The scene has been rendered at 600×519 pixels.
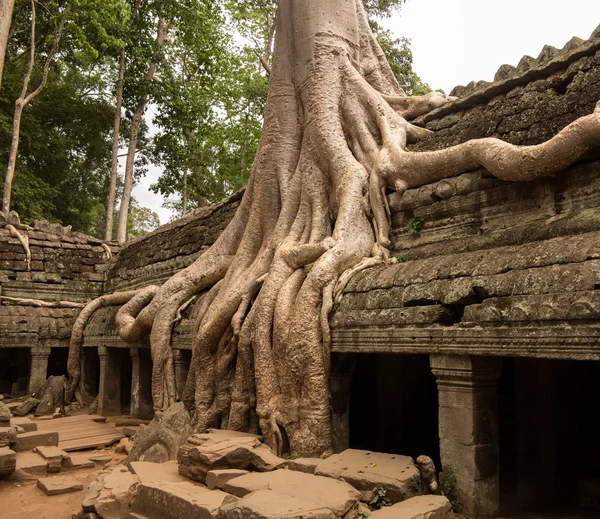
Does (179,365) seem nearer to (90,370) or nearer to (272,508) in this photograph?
(90,370)

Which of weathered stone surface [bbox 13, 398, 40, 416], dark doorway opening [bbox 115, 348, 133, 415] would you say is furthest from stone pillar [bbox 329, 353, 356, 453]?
weathered stone surface [bbox 13, 398, 40, 416]

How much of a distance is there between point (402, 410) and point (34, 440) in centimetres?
441

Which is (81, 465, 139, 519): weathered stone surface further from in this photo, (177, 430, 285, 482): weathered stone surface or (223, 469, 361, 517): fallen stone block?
(223, 469, 361, 517): fallen stone block

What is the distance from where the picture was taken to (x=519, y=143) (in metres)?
5.42

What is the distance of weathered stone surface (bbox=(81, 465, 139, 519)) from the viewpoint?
4.53m

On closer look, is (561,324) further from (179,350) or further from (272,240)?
(179,350)

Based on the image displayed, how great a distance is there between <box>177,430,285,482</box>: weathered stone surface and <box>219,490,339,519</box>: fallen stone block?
3.78 feet

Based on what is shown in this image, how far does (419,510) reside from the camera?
333 centimetres

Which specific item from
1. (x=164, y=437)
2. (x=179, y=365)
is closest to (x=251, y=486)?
(x=164, y=437)

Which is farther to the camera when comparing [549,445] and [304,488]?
[549,445]

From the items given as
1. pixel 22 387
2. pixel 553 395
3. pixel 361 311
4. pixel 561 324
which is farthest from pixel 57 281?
pixel 561 324

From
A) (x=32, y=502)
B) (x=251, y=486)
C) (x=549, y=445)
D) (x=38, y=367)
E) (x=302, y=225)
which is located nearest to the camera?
(x=251, y=486)

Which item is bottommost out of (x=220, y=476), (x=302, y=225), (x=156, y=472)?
(x=156, y=472)

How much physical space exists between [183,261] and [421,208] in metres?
5.95
